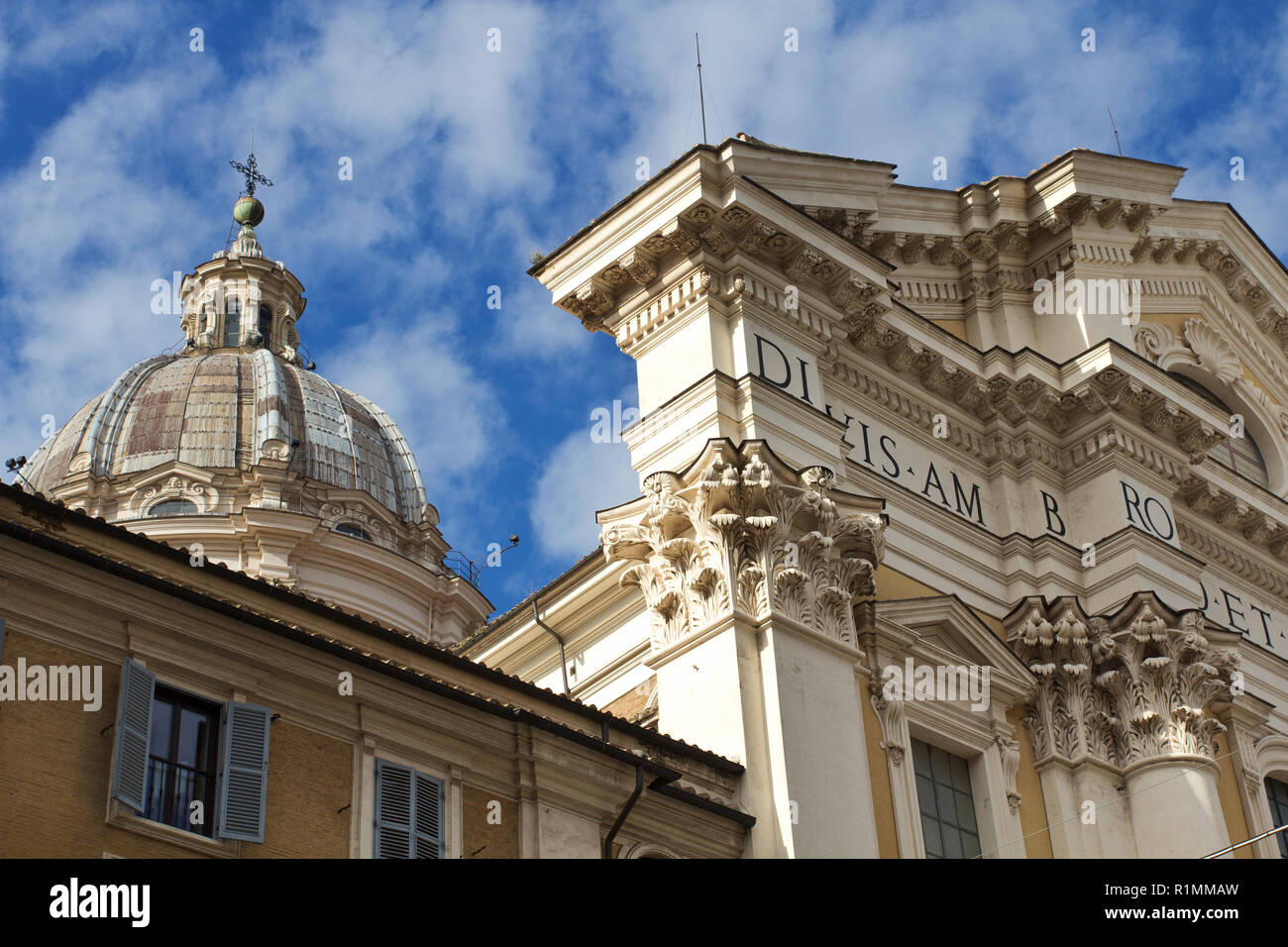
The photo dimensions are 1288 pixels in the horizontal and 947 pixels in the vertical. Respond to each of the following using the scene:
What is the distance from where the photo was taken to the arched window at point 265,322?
53281 mm

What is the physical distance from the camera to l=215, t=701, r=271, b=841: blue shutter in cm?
1379

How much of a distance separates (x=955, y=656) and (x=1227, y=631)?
4.23m

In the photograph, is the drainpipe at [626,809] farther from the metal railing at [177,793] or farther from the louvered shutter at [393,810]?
the metal railing at [177,793]

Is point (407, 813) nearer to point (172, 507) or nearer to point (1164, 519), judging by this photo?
point (1164, 519)

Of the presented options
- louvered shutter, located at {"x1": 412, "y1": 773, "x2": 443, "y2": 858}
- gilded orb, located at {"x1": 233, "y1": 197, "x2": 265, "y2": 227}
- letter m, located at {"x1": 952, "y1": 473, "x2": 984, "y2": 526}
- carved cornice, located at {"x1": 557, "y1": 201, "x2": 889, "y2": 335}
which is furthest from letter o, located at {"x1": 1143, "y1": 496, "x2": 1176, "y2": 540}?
gilded orb, located at {"x1": 233, "y1": 197, "x2": 265, "y2": 227}

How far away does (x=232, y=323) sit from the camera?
53.2m

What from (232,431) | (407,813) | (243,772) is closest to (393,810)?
(407,813)

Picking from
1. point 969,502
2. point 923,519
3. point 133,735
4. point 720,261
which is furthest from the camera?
point 969,502

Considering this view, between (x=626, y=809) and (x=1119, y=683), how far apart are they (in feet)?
25.9

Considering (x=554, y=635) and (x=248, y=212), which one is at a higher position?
(x=248, y=212)

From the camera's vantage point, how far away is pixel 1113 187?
26.0 meters

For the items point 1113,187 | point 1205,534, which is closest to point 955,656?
point 1205,534
